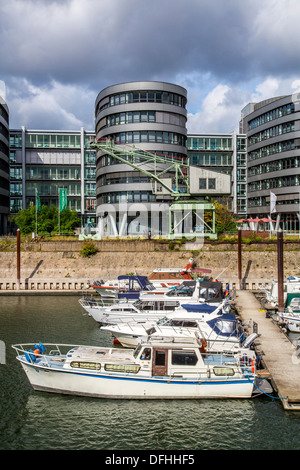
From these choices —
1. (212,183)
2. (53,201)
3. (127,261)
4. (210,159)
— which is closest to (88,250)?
(127,261)

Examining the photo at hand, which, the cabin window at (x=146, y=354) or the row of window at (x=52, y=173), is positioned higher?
the row of window at (x=52, y=173)

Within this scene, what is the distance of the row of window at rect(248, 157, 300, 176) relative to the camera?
85.3m

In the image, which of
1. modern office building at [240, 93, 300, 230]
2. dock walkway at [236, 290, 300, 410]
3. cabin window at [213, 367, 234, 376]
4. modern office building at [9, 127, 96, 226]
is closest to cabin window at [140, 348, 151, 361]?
cabin window at [213, 367, 234, 376]

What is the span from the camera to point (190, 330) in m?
25.5

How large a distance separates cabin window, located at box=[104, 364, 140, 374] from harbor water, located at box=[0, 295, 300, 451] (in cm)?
136

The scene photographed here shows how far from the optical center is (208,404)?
1952 cm

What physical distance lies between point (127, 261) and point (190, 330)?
90.4 ft

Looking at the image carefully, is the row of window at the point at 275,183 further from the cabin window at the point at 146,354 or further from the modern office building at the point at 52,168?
the cabin window at the point at 146,354

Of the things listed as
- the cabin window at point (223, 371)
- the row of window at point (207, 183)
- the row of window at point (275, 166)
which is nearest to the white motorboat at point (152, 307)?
the cabin window at point (223, 371)

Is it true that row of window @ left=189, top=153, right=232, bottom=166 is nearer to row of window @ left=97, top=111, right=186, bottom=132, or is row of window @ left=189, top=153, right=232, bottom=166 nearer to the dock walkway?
row of window @ left=97, top=111, right=186, bottom=132

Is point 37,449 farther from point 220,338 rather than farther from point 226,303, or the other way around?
point 226,303

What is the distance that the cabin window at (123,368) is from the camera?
20.1 m

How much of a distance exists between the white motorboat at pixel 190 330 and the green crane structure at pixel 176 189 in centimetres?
2882

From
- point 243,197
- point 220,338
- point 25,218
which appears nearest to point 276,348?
point 220,338
